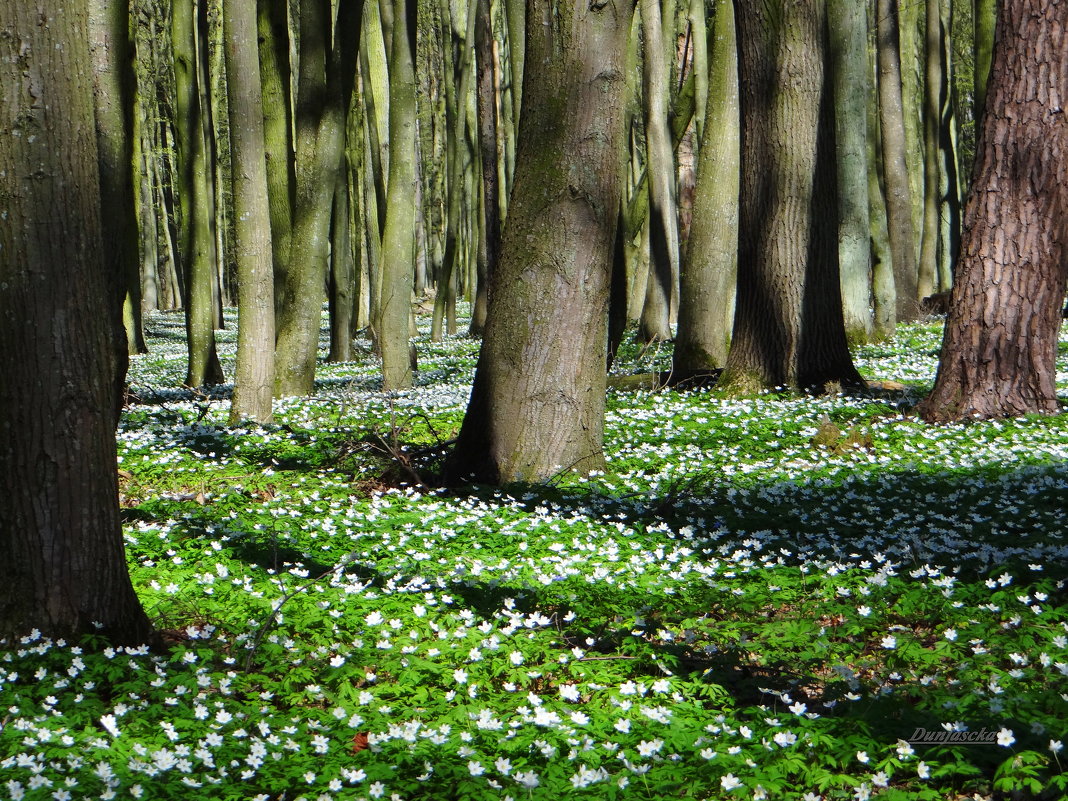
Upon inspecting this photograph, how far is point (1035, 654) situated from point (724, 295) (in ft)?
29.4

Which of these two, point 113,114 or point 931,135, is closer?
point 113,114

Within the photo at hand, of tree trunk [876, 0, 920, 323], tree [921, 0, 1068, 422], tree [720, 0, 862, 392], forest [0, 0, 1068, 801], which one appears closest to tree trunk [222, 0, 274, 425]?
forest [0, 0, 1068, 801]

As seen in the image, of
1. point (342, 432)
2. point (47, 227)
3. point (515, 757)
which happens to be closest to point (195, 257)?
point (342, 432)

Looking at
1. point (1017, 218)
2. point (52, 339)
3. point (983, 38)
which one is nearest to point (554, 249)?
point (52, 339)

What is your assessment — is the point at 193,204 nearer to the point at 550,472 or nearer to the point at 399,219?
the point at 399,219

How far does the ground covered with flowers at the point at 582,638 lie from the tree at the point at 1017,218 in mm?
1073

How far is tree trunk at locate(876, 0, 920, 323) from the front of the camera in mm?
19844

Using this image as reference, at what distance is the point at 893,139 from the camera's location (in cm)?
1998

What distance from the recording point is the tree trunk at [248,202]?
10523mm

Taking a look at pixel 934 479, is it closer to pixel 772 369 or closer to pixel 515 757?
pixel 772 369

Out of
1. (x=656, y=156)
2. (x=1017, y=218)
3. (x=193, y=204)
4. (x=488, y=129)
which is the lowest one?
(x=1017, y=218)

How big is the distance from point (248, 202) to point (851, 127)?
1020 centimetres

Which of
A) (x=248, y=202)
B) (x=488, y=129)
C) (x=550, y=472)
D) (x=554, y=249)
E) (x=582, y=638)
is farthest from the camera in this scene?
(x=488, y=129)

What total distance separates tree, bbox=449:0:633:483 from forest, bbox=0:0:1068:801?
0.03 m
